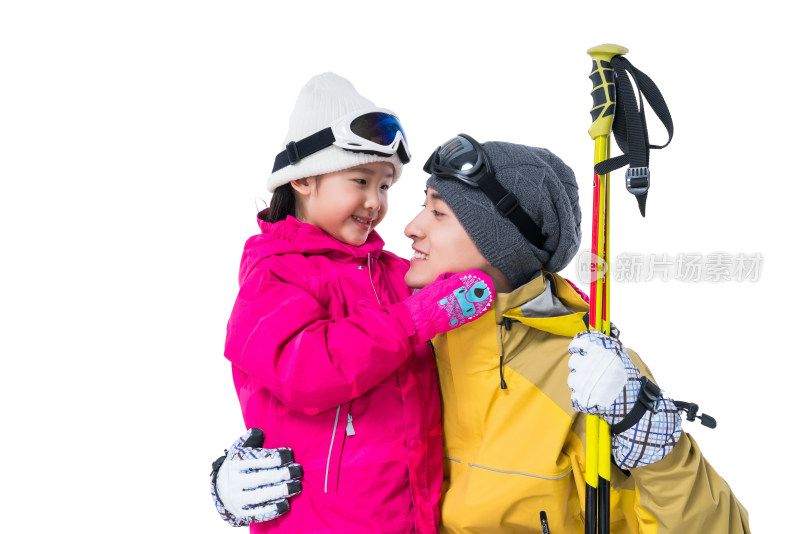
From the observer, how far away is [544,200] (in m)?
2.21

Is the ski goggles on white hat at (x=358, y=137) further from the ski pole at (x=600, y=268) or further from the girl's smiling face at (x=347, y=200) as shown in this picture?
the ski pole at (x=600, y=268)

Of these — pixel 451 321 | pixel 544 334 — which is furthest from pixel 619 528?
pixel 451 321

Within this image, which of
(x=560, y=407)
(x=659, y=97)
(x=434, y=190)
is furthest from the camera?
(x=434, y=190)

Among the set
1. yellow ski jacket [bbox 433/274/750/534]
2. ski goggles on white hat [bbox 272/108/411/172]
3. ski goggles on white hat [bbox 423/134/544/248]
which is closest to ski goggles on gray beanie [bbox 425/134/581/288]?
ski goggles on white hat [bbox 423/134/544/248]

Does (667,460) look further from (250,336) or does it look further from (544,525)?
(250,336)

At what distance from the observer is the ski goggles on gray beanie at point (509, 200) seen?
2.21 metres

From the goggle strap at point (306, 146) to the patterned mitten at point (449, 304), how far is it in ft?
2.27

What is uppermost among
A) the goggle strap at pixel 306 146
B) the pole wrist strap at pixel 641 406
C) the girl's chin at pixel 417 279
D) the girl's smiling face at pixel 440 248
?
the goggle strap at pixel 306 146

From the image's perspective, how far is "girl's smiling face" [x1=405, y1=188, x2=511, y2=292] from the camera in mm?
2258

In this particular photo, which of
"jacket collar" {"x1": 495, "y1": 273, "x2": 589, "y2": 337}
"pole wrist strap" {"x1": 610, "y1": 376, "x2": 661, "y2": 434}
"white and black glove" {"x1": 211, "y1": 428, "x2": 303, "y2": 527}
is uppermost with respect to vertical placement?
"jacket collar" {"x1": 495, "y1": 273, "x2": 589, "y2": 337}

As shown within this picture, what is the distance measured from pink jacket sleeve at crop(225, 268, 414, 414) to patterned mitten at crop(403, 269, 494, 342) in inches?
1.5

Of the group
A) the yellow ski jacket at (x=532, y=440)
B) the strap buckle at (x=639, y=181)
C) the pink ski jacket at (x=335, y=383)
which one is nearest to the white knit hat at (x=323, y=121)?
the pink ski jacket at (x=335, y=383)

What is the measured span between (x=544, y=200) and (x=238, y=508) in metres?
1.42

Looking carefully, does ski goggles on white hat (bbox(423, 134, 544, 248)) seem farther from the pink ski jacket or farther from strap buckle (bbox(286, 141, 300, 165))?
strap buckle (bbox(286, 141, 300, 165))
